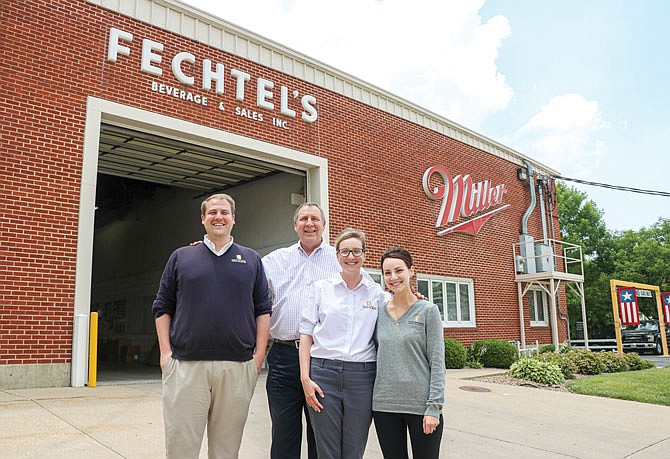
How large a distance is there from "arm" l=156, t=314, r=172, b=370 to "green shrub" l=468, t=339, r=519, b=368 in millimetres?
12524

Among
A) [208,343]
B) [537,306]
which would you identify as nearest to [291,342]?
[208,343]

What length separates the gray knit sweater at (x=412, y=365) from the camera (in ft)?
10.0

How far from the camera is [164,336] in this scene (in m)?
3.06

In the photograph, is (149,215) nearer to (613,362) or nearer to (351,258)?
(613,362)

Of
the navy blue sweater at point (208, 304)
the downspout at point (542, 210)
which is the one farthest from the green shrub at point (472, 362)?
the navy blue sweater at point (208, 304)

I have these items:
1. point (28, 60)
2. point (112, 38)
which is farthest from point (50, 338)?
point (112, 38)

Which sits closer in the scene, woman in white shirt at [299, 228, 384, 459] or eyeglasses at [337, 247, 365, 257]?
woman in white shirt at [299, 228, 384, 459]

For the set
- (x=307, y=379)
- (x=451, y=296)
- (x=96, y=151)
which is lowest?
(x=307, y=379)

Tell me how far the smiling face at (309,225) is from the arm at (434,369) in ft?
3.00

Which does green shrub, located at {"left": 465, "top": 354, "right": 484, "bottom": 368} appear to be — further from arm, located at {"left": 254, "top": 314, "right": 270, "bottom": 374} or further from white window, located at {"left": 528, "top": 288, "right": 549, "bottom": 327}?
arm, located at {"left": 254, "top": 314, "right": 270, "bottom": 374}

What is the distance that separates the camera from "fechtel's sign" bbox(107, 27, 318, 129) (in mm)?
9742

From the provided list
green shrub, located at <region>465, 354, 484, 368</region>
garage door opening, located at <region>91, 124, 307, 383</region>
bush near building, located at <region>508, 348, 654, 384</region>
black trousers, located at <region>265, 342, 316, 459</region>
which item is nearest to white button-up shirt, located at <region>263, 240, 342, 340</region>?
black trousers, located at <region>265, 342, 316, 459</region>

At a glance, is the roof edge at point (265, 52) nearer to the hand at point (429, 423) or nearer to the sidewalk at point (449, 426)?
the sidewalk at point (449, 426)

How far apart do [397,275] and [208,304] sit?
1.08 metres
